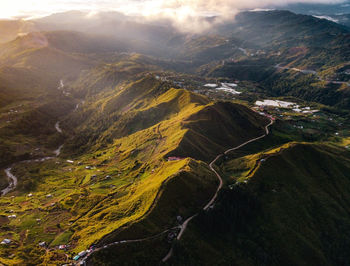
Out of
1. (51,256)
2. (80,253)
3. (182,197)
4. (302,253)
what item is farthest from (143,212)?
(302,253)

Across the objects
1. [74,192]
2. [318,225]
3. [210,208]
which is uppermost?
[210,208]

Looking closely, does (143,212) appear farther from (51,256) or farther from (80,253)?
(51,256)

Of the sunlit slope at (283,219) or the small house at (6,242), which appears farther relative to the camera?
the sunlit slope at (283,219)

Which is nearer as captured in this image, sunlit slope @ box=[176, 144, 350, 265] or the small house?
the small house

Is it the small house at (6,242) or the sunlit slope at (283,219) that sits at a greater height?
the small house at (6,242)

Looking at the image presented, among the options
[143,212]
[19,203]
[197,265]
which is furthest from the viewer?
[19,203]

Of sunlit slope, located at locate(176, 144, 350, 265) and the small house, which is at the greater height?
the small house

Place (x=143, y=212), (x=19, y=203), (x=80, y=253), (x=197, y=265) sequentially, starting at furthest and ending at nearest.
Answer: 1. (x=19, y=203)
2. (x=143, y=212)
3. (x=197, y=265)
4. (x=80, y=253)

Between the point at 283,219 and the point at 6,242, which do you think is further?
the point at 283,219
